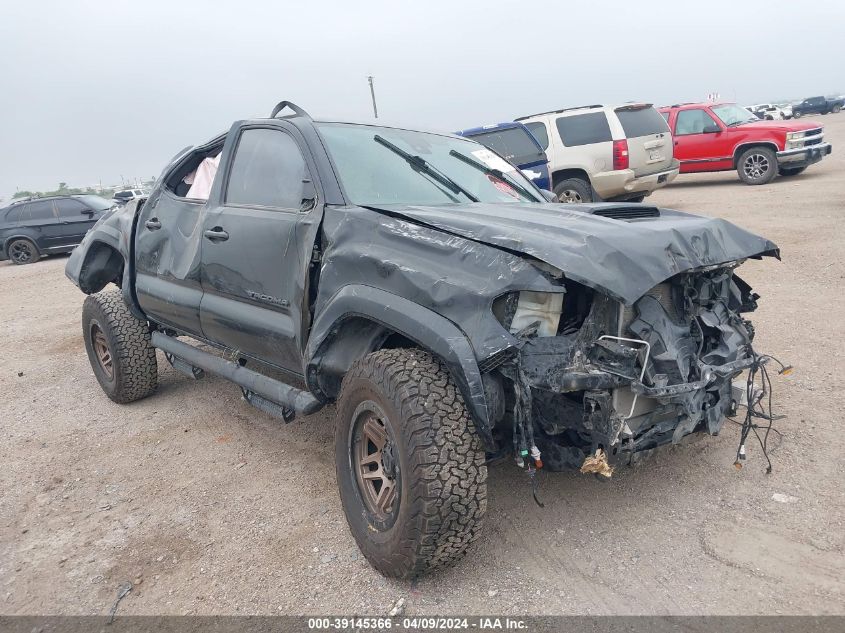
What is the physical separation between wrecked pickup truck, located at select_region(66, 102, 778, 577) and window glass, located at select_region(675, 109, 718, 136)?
1254 centimetres

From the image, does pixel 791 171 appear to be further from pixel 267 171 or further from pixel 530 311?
pixel 530 311

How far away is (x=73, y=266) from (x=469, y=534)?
4.46m

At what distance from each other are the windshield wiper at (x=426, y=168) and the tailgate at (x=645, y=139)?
871cm

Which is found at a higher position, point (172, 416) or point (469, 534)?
point (469, 534)

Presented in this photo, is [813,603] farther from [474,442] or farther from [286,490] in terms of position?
[286,490]

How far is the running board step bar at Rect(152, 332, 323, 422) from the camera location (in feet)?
10.8

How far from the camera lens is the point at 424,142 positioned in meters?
3.88

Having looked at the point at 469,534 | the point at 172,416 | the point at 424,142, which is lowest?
the point at 172,416

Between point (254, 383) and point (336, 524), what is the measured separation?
986 millimetres

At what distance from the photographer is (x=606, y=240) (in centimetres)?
250

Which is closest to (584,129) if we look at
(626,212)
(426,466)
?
(626,212)

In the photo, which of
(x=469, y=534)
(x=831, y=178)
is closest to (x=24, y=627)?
(x=469, y=534)

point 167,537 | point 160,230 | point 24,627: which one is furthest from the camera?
point 160,230

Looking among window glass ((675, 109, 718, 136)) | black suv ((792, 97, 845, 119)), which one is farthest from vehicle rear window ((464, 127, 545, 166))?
black suv ((792, 97, 845, 119))
